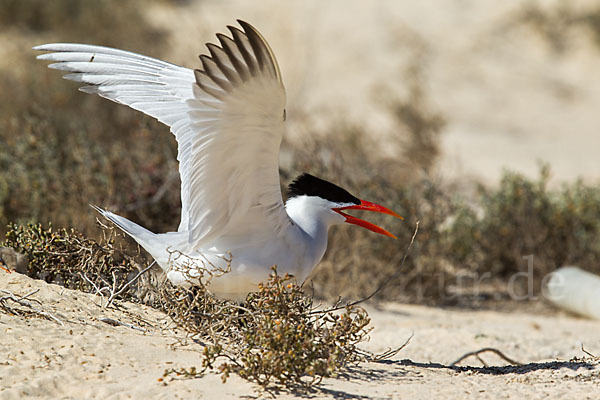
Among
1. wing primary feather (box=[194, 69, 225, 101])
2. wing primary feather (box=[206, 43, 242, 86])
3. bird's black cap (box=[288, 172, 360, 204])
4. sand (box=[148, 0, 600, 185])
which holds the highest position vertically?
sand (box=[148, 0, 600, 185])

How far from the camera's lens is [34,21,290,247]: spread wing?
320 cm

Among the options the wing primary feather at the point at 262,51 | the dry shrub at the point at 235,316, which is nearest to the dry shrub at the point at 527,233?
the dry shrub at the point at 235,316

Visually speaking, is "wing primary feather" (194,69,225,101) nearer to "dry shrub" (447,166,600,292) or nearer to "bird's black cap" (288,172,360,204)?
"bird's black cap" (288,172,360,204)

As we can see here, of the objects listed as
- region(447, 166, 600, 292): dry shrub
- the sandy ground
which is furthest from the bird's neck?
region(447, 166, 600, 292): dry shrub

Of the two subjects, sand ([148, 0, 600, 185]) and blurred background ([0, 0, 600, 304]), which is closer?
blurred background ([0, 0, 600, 304])

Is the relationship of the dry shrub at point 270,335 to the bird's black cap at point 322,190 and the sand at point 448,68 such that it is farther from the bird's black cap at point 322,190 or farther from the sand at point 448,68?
the sand at point 448,68

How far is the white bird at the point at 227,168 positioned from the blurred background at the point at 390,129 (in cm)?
213

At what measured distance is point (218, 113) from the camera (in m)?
3.28

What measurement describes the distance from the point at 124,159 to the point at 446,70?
10471mm

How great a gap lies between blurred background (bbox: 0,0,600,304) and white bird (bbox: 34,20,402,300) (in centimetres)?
213

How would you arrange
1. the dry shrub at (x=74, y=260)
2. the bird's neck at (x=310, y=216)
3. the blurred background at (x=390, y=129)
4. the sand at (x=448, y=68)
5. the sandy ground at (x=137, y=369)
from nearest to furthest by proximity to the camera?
the sandy ground at (x=137, y=369) < the dry shrub at (x=74, y=260) < the bird's neck at (x=310, y=216) < the blurred background at (x=390, y=129) < the sand at (x=448, y=68)

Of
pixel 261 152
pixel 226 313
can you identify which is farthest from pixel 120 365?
pixel 261 152

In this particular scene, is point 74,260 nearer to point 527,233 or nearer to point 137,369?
point 137,369

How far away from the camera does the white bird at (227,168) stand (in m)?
3.22
